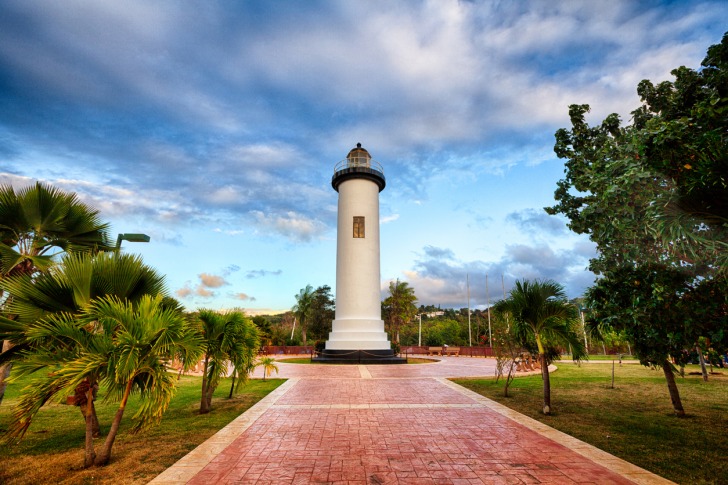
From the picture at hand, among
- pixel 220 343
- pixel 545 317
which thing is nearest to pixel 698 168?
pixel 545 317

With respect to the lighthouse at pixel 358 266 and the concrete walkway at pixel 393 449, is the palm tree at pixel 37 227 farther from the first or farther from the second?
the lighthouse at pixel 358 266

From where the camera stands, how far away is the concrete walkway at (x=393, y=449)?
189 inches

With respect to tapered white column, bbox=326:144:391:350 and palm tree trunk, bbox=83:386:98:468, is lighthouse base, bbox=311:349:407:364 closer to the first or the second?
tapered white column, bbox=326:144:391:350

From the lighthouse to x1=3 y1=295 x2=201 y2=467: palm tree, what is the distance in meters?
17.4

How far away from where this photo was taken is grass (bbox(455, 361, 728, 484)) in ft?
17.9

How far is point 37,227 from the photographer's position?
23.8 feet

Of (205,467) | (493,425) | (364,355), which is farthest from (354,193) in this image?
(205,467)

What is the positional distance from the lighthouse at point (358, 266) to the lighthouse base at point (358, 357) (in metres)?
0.06

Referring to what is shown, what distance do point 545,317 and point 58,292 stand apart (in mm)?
9761

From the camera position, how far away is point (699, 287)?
626 centimetres

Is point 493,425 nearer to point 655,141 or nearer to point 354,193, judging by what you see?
point 655,141

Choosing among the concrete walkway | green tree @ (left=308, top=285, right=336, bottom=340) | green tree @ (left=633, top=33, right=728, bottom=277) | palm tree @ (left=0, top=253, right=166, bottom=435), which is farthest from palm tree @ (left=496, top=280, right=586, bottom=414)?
green tree @ (left=308, top=285, right=336, bottom=340)

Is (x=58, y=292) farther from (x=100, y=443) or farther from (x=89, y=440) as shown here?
(x=100, y=443)

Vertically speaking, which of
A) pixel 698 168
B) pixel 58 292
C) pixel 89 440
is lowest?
pixel 89 440
